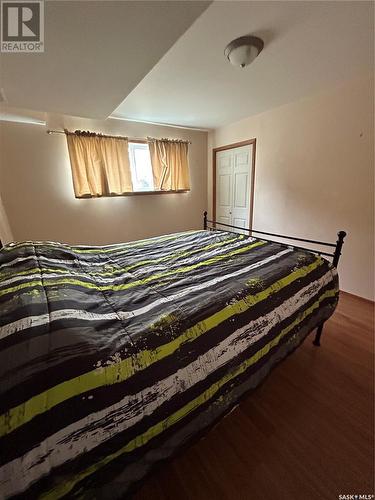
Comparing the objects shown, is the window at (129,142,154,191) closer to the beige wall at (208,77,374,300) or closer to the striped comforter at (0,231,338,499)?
the beige wall at (208,77,374,300)

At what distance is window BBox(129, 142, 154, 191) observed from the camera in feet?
11.3

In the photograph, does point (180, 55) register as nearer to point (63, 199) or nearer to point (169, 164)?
point (169, 164)

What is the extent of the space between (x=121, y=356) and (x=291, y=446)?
3.67 feet

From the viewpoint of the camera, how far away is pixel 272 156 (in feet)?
9.94

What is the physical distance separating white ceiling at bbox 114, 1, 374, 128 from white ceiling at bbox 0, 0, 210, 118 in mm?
272

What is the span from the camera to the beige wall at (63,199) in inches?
104

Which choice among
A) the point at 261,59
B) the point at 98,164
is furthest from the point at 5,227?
the point at 261,59

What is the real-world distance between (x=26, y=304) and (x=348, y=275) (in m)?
3.12

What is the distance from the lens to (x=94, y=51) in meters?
1.42

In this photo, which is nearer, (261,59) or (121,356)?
(121,356)

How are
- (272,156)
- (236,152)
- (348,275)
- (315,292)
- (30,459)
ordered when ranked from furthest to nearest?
1. (236,152)
2. (272,156)
3. (348,275)
4. (315,292)
5. (30,459)

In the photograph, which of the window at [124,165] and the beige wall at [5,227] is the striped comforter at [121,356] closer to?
the beige wall at [5,227]

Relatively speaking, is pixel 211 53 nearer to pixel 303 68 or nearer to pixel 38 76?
pixel 303 68

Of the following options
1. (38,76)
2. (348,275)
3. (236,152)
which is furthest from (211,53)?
(348,275)
